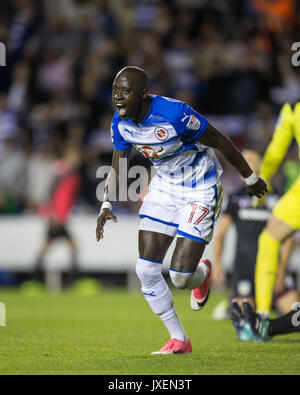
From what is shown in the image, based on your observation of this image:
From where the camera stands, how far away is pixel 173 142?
640 centimetres

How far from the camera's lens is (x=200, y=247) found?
21.3ft

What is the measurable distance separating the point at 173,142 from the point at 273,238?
1.53 metres

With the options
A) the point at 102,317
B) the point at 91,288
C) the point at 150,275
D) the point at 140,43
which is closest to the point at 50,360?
the point at 150,275

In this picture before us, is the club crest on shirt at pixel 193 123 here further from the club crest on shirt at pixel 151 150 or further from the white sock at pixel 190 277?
the white sock at pixel 190 277

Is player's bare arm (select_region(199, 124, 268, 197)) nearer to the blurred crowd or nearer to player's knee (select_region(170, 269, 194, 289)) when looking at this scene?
player's knee (select_region(170, 269, 194, 289))

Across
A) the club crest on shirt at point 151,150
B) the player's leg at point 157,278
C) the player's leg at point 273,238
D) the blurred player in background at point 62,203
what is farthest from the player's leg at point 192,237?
the blurred player in background at point 62,203

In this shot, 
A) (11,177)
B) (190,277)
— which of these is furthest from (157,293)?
(11,177)

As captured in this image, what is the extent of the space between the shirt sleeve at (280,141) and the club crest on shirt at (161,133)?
156cm

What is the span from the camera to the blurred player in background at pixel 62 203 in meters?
13.9

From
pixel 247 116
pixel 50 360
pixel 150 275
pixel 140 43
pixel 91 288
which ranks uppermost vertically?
pixel 140 43

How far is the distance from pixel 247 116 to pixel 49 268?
14.9 ft

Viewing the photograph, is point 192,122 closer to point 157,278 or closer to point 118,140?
point 118,140
